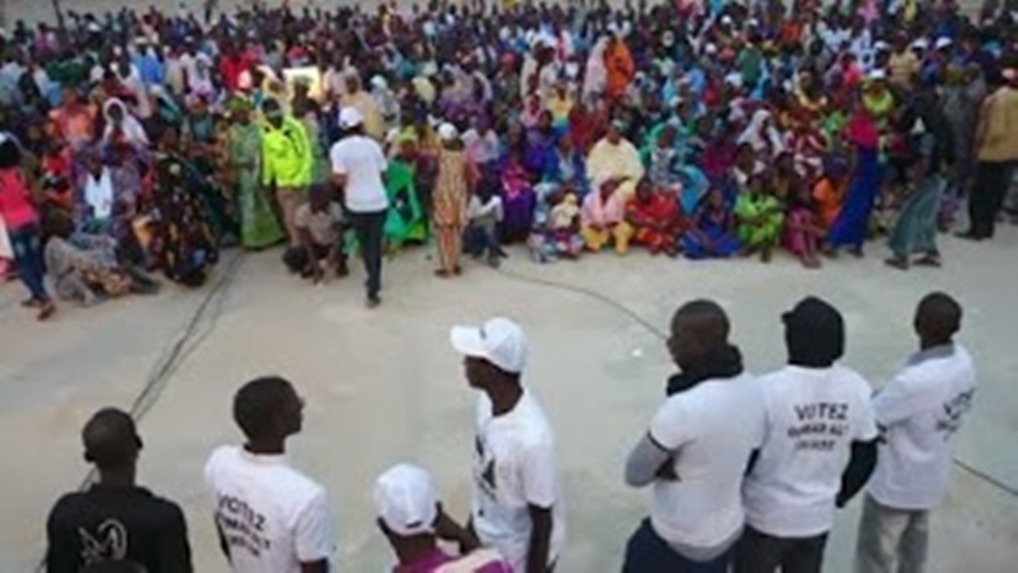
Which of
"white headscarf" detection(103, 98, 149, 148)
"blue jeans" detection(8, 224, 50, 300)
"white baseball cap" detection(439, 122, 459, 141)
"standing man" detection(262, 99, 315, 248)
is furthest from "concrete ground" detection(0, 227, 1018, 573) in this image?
"white headscarf" detection(103, 98, 149, 148)

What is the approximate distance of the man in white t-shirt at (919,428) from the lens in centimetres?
369

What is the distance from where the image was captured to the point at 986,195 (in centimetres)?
891

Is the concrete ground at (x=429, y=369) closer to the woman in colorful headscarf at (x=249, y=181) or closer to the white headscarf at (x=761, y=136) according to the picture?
the woman in colorful headscarf at (x=249, y=181)

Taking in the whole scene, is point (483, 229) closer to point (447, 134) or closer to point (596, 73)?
point (447, 134)

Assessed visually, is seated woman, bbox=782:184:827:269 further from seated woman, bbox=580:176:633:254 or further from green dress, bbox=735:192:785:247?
seated woman, bbox=580:176:633:254

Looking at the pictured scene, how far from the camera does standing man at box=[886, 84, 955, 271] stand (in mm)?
8320

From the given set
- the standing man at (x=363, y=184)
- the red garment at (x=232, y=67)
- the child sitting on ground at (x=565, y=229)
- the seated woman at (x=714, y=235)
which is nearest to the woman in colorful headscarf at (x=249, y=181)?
the standing man at (x=363, y=184)

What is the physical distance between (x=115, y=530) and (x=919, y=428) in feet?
8.39

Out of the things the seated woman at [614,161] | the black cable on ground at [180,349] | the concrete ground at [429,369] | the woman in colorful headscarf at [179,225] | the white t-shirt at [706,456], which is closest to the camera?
the white t-shirt at [706,456]

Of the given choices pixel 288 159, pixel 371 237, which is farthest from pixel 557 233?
pixel 288 159

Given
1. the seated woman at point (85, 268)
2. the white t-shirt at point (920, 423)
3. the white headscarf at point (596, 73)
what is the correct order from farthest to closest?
the white headscarf at point (596, 73)
the seated woman at point (85, 268)
the white t-shirt at point (920, 423)

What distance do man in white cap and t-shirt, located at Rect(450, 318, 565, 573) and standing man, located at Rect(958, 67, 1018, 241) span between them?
683 cm

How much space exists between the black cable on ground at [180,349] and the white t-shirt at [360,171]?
1.31 meters

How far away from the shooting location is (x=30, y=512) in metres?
5.43
